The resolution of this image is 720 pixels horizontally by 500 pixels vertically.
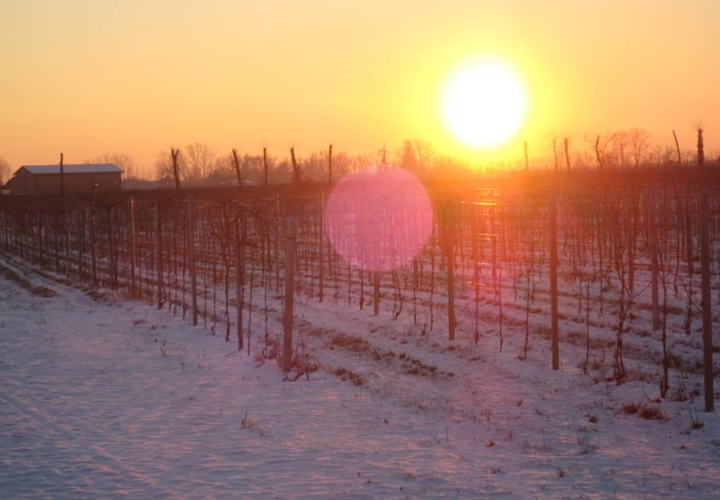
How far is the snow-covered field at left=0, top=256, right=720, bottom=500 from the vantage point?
5.18 m

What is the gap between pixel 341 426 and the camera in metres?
6.71

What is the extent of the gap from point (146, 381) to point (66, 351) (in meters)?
2.70

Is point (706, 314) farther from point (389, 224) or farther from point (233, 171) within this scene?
point (233, 171)

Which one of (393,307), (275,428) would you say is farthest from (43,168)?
(275,428)

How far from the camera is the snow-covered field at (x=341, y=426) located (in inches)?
204

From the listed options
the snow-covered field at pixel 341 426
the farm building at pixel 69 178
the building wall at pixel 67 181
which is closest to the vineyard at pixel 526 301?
the snow-covered field at pixel 341 426

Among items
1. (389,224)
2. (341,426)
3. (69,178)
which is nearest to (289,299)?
(341,426)

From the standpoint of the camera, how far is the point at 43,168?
8169cm

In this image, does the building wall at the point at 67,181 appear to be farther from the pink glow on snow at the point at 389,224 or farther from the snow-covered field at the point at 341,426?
the snow-covered field at the point at 341,426

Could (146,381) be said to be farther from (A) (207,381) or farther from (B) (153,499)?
(B) (153,499)

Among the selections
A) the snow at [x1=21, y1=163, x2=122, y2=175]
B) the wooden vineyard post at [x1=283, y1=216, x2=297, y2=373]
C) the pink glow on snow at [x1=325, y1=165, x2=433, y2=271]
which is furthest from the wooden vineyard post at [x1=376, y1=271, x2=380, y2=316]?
the snow at [x1=21, y1=163, x2=122, y2=175]

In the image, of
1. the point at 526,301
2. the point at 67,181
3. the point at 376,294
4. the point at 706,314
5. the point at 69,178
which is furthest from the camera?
the point at 69,178

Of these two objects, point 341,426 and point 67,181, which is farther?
point 67,181

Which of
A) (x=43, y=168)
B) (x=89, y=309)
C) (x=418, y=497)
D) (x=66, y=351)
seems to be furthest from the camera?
(x=43, y=168)
